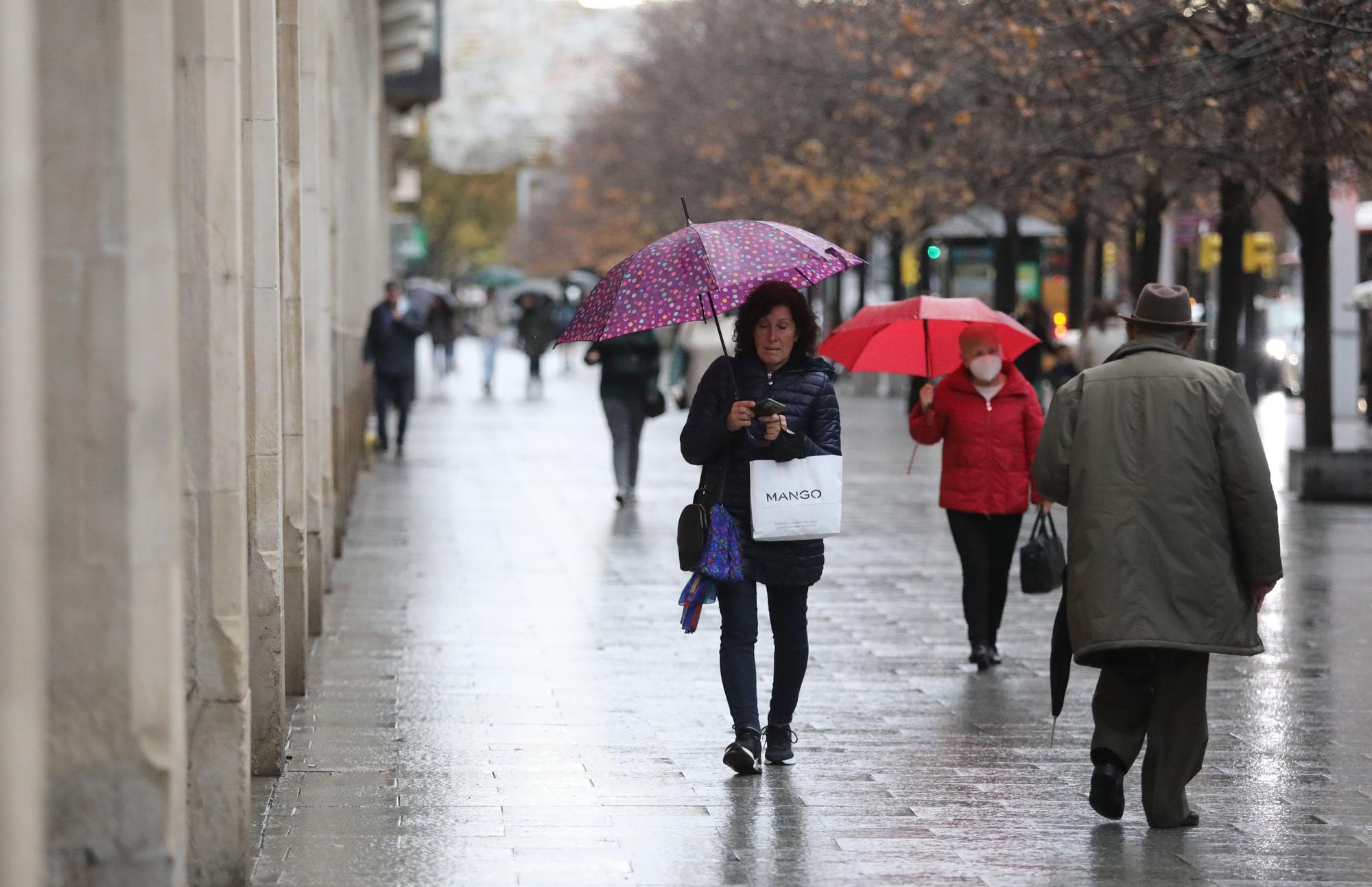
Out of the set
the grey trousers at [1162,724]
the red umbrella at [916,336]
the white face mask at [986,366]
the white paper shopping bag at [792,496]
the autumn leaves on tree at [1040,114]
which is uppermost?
the autumn leaves on tree at [1040,114]

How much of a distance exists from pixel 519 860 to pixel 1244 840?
215 cm

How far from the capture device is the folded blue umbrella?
741 cm

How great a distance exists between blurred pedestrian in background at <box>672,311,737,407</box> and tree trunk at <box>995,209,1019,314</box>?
7688 millimetres

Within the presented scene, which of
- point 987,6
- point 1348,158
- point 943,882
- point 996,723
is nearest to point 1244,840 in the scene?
point 943,882

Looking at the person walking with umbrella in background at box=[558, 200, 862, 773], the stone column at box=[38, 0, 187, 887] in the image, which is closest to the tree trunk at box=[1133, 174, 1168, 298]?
the person walking with umbrella in background at box=[558, 200, 862, 773]

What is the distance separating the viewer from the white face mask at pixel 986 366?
9.66m

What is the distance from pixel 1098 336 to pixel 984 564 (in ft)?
24.6

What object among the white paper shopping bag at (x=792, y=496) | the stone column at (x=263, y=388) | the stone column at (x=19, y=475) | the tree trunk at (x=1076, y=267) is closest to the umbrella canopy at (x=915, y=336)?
the white paper shopping bag at (x=792, y=496)

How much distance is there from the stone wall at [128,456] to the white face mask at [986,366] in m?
3.49

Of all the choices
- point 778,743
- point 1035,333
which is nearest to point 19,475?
point 778,743

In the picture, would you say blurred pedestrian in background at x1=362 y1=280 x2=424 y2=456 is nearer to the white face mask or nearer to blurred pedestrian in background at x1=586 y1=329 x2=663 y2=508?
blurred pedestrian in background at x1=586 y1=329 x2=663 y2=508

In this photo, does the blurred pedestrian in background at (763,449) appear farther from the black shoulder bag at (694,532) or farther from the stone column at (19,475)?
the stone column at (19,475)

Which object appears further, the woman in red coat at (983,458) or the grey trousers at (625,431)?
the grey trousers at (625,431)

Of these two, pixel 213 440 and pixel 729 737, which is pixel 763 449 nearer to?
pixel 729 737
